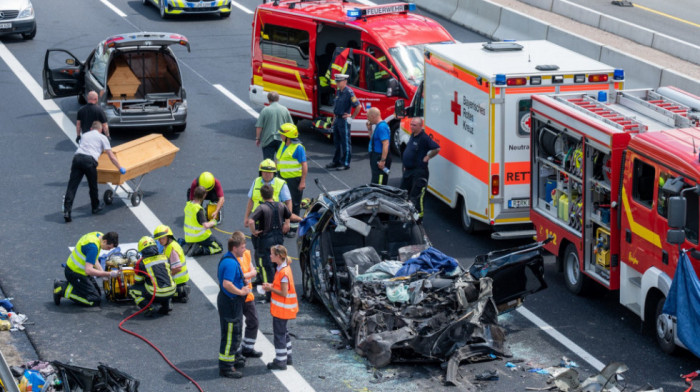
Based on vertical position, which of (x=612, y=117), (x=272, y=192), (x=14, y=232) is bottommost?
(x=14, y=232)

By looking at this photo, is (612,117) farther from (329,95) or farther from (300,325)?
(329,95)

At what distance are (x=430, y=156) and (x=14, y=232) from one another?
660cm

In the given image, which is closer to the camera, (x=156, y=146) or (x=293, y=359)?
(x=293, y=359)

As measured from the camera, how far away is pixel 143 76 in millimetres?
22766

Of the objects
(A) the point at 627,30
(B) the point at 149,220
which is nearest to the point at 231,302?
(B) the point at 149,220

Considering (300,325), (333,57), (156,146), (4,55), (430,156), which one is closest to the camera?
(300,325)

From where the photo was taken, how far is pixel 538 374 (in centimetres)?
1238

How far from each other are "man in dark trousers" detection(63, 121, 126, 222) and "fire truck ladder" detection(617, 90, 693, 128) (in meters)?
8.12

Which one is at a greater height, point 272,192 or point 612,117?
point 612,117

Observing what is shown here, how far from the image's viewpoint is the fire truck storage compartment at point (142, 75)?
22.3m

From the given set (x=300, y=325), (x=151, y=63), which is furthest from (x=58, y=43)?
(x=300, y=325)

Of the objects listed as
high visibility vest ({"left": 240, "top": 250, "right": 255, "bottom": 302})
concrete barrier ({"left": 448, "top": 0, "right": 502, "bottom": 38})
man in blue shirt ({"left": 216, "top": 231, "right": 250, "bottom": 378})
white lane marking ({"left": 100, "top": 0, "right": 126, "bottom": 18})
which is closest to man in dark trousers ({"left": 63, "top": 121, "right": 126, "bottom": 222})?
high visibility vest ({"left": 240, "top": 250, "right": 255, "bottom": 302})

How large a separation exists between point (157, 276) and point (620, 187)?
583 cm

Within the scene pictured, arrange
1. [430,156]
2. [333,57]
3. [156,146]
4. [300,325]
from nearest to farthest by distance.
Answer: [300,325], [430,156], [156,146], [333,57]
